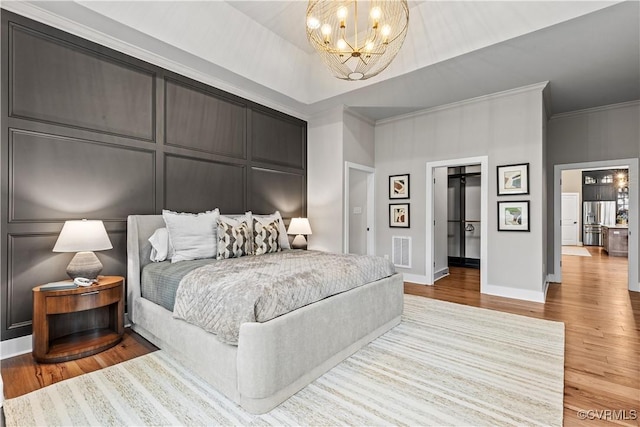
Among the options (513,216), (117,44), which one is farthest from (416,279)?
(117,44)

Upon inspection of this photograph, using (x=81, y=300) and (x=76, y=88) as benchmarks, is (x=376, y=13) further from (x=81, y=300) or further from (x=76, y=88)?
(x=81, y=300)

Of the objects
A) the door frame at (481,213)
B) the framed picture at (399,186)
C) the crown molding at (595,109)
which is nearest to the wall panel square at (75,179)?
the framed picture at (399,186)

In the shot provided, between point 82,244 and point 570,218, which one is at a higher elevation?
point 570,218

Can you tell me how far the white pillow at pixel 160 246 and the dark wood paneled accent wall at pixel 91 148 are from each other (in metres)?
0.34

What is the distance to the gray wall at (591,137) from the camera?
470 cm

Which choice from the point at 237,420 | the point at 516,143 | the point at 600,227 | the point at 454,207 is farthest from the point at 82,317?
the point at 600,227

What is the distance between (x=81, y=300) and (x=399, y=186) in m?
4.64

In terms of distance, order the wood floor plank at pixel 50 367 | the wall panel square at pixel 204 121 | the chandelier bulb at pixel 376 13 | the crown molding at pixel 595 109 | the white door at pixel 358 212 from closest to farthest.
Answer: the wood floor plank at pixel 50 367 < the chandelier bulb at pixel 376 13 < the wall panel square at pixel 204 121 < the crown molding at pixel 595 109 < the white door at pixel 358 212

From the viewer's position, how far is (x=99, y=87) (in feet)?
9.79

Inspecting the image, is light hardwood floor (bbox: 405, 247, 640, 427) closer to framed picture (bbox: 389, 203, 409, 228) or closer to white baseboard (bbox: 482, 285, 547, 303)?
white baseboard (bbox: 482, 285, 547, 303)

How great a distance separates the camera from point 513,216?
434cm

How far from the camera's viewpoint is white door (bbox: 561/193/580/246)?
11062mm

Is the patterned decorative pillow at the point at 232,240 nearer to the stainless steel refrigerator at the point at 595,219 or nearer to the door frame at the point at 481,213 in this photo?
the door frame at the point at 481,213

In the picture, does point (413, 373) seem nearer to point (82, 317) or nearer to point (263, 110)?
point (82, 317)
